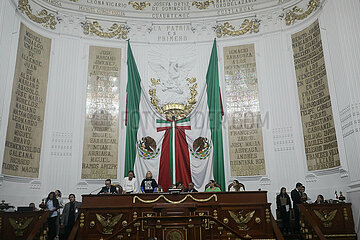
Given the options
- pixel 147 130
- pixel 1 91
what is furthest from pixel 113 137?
pixel 1 91

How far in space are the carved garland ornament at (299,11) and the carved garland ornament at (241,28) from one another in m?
1.14

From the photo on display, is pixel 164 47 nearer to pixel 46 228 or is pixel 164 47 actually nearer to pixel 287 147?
pixel 287 147

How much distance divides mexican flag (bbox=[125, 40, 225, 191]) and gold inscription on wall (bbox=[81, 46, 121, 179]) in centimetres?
47

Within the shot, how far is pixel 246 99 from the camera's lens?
12.2m

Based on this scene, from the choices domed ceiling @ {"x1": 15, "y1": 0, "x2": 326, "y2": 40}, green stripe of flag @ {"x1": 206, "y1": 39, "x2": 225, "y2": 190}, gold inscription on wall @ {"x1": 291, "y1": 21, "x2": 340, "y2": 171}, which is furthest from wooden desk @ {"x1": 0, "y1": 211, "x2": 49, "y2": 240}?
gold inscription on wall @ {"x1": 291, "y1": 21, "x2": 340, "y2": 171}

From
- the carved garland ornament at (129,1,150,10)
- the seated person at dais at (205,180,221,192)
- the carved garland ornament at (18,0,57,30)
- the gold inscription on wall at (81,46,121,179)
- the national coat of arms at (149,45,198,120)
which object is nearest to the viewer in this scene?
the seated person at dais at (205,180,221,192)

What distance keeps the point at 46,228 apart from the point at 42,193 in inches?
129

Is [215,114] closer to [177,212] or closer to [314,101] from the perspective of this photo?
[314,101]

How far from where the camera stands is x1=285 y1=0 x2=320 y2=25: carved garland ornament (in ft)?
36.3

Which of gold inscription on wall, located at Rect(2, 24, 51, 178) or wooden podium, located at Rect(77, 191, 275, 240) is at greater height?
gold inscription on wall, located at Rect(2, 24, 51, 178)

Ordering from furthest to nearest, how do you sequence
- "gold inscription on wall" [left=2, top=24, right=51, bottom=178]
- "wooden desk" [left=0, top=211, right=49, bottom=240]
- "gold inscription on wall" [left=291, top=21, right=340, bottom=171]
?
"gold inscription on wall" [left=291, top=21, right=340, bottom=171] → "gold inscription on wall" [left=2, top=24, right=51, bottom=178] → "wooden desk" [left=0, top=211, right=49, bottom=240]

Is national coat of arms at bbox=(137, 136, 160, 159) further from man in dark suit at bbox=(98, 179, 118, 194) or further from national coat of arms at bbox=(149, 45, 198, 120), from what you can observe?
man in dark suit at bbox=(98, 179, 118, 194)

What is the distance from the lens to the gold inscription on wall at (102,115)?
11.5 m

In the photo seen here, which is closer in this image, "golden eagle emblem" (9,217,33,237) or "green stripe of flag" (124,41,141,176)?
"golden eagle emblem" (9,217,33,237)
